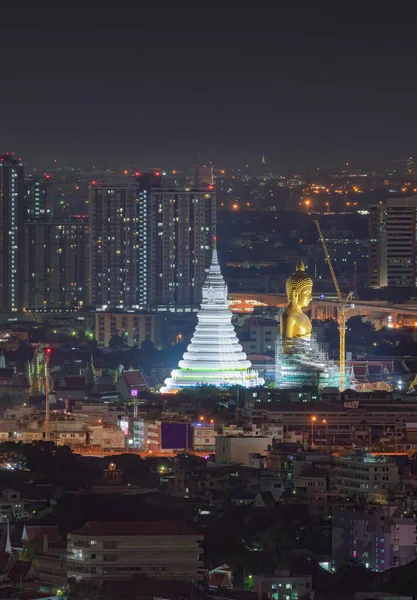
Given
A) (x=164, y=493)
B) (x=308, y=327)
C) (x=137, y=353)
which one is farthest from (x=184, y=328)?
(x=164, y=493)

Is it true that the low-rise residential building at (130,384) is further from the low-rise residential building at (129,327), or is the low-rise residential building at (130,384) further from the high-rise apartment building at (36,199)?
the high-rise apartment building at (36,199)

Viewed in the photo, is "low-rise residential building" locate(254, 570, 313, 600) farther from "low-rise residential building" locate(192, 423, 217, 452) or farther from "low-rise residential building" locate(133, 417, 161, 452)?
"low-rise residential building" locate(133, 417, 161, 452)

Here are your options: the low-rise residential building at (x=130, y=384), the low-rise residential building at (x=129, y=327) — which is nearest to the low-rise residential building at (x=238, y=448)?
the low-rise residential building at (x=130, y=384)

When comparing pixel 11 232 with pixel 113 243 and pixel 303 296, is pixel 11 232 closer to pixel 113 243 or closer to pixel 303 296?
pixel 113 243

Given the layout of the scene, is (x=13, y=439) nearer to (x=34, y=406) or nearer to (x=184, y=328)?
(x=34, y=406)

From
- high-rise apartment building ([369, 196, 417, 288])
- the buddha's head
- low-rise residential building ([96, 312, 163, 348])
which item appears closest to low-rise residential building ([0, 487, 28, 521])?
the buddha's head

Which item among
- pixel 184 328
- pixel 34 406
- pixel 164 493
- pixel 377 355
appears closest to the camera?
pixel 164 493
